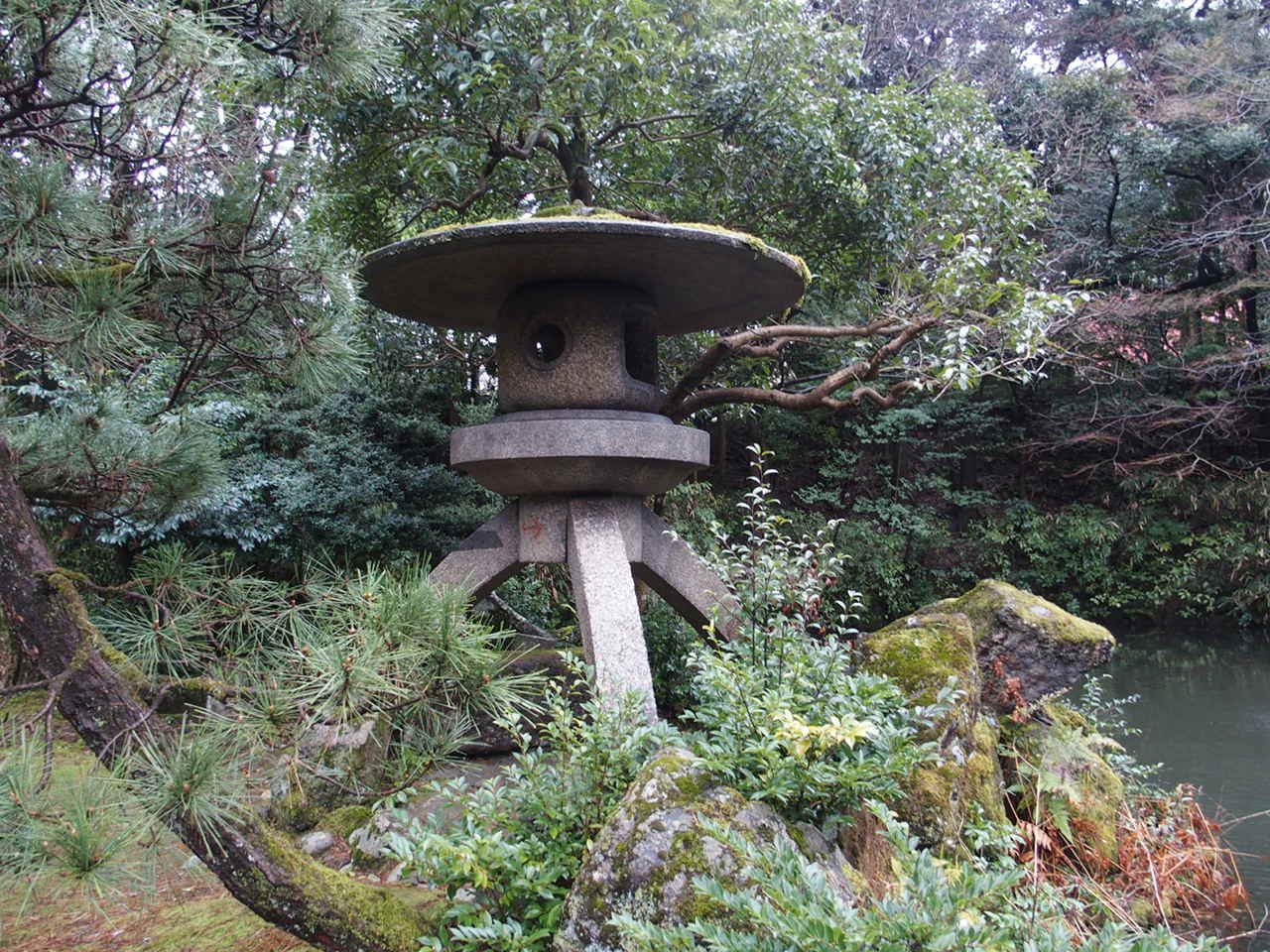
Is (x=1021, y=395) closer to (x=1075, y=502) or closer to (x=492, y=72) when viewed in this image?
(x=1075, y=502)

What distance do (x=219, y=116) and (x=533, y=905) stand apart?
1.75 metres

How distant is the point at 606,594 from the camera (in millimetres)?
3699

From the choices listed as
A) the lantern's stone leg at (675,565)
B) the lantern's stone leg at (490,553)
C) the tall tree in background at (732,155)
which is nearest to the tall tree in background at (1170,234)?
the tall tree in background at (732,155)

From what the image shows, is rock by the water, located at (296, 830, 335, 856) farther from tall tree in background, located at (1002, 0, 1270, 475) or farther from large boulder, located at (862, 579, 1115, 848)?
tall tree in background, located at (1002, 0, 1270, 475)

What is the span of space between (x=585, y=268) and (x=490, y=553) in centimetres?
142

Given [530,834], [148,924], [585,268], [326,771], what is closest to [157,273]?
[326,771]

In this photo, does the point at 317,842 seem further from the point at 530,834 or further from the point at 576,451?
the point at 576,451

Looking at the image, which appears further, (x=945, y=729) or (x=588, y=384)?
(x=588, y=384)

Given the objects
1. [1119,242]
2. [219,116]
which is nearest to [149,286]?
[219,116]

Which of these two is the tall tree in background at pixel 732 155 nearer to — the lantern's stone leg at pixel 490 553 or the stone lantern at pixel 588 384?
the stone lantern at pixel 588 384

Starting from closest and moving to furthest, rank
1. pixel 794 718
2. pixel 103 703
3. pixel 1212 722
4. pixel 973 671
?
pixel 103 703 → pixel 794 718 → pixel 973 671 → pixel 1212 722

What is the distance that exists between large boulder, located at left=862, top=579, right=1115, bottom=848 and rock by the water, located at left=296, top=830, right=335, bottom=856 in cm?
213

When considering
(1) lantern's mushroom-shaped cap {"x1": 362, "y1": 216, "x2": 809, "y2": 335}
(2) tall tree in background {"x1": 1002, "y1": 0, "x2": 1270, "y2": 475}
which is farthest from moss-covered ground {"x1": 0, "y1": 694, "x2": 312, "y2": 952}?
(2) tall tree in background {"x1": 1002, "y1": 0, "x2": 1270, "y2": 475}

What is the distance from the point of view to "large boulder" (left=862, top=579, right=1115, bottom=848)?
2598mm
